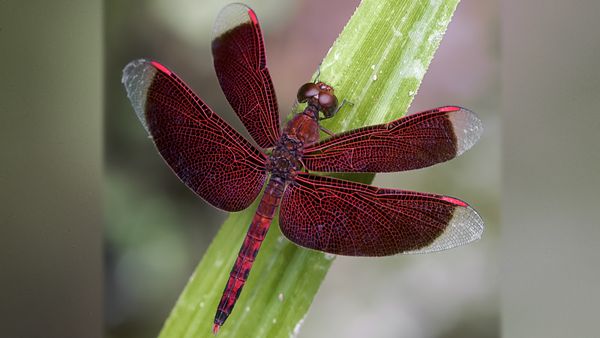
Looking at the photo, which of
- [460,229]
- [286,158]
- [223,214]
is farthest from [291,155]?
[223,214]

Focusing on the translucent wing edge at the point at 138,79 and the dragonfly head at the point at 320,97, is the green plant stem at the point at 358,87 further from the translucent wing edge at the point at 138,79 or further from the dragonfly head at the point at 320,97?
the translucent wing edge at the point at 138,79

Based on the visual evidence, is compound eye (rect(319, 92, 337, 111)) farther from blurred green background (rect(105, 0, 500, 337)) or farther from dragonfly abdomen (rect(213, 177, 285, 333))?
blurred green background (rect(105, 0, 500, 337))

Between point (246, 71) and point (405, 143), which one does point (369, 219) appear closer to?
point (405, 143)

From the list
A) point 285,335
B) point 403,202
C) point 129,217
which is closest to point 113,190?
point 129,217

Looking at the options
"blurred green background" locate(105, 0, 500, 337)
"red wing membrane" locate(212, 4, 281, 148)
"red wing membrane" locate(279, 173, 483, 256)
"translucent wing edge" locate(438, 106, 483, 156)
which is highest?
"translucent wing edge" locate(438, 106, 483, 156)

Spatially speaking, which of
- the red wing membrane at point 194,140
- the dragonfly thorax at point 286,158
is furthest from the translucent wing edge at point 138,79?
the dragonfly thorax at point 286,158

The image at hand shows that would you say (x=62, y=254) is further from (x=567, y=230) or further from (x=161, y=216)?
(x=567, y=230)

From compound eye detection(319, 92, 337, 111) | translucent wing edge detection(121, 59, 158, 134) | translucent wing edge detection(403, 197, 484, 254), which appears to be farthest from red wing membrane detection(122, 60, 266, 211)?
translucent wing edge detection(403, 197, 484, 254)

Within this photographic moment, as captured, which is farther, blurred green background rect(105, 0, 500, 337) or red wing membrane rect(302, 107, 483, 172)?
blurred green background rect(105, 0, 500, 337)
